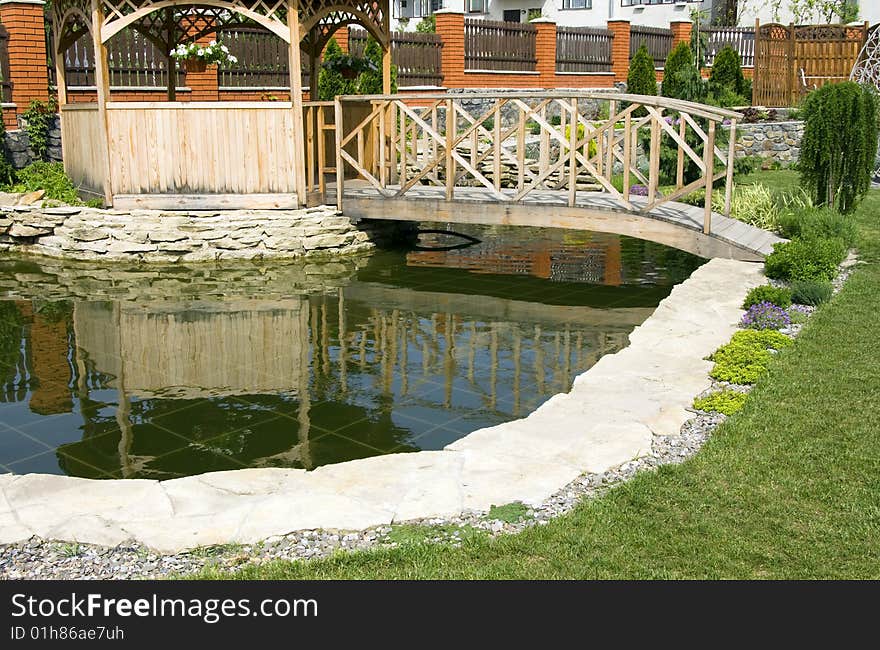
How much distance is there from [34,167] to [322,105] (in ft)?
18.4

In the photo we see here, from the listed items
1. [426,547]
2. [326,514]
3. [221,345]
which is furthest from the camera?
[221,345]

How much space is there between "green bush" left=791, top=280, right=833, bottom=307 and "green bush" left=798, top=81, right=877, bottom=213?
13.7ft

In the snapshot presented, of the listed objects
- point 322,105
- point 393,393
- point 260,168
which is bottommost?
point 393,393

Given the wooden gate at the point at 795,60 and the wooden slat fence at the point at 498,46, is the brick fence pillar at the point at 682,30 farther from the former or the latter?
the wooden slat fence at the point at 498,46

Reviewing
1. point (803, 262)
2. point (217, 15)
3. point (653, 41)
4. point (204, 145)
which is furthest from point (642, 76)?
point (803, 262)

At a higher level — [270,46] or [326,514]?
[270,46]

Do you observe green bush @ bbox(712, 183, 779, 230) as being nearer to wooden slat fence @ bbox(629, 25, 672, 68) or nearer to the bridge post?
the bridge post

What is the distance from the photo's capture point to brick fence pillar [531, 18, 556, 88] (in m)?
26.1

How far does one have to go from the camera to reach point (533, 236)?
15430 mm

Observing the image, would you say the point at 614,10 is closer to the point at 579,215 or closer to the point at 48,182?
the point at 48,182

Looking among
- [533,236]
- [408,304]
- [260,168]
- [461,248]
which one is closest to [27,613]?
[408,304]

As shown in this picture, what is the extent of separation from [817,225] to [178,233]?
798 centimetres

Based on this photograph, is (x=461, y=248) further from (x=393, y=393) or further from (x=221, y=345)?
(x=393, y=393)

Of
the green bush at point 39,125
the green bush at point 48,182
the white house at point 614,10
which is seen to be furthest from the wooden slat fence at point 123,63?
the white house at point 614,10
